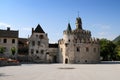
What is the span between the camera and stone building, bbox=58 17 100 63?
67812mm

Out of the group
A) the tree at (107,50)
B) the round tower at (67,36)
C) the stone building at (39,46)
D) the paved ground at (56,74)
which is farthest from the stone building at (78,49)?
the paved ground at (56,74)

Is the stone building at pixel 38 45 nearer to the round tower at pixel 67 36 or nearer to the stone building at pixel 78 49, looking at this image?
the stone building at pixel 78 49

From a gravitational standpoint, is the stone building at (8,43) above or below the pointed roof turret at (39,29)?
below

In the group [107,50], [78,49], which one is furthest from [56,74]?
[107,50]

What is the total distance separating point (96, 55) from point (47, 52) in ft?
52.6

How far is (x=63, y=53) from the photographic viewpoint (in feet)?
227

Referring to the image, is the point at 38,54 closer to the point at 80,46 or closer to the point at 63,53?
the point at 63,53

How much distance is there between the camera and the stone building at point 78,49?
6781 centimetres

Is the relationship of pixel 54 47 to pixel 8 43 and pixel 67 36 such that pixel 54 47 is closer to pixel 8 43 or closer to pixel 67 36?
pixel 67 36

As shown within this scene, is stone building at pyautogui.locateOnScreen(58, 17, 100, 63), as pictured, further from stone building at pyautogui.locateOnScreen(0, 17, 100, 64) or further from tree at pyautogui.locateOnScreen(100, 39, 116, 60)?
tree at pyautogui.locateOnScreen(100, 39, 116, 60)

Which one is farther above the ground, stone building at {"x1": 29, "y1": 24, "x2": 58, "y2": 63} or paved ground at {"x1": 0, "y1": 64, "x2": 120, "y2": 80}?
stone building at {"x1": 29, "y1": 24, "x2": 58, "y2": 63}

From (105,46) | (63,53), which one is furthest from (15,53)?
(105,46)

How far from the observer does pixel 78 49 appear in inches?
2685

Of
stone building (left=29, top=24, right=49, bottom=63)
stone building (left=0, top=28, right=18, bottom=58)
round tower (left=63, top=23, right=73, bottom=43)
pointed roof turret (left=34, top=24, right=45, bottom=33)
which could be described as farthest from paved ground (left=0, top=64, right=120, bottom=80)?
pointed roof turret (left=34, top=24, right=45, bottom=33)
